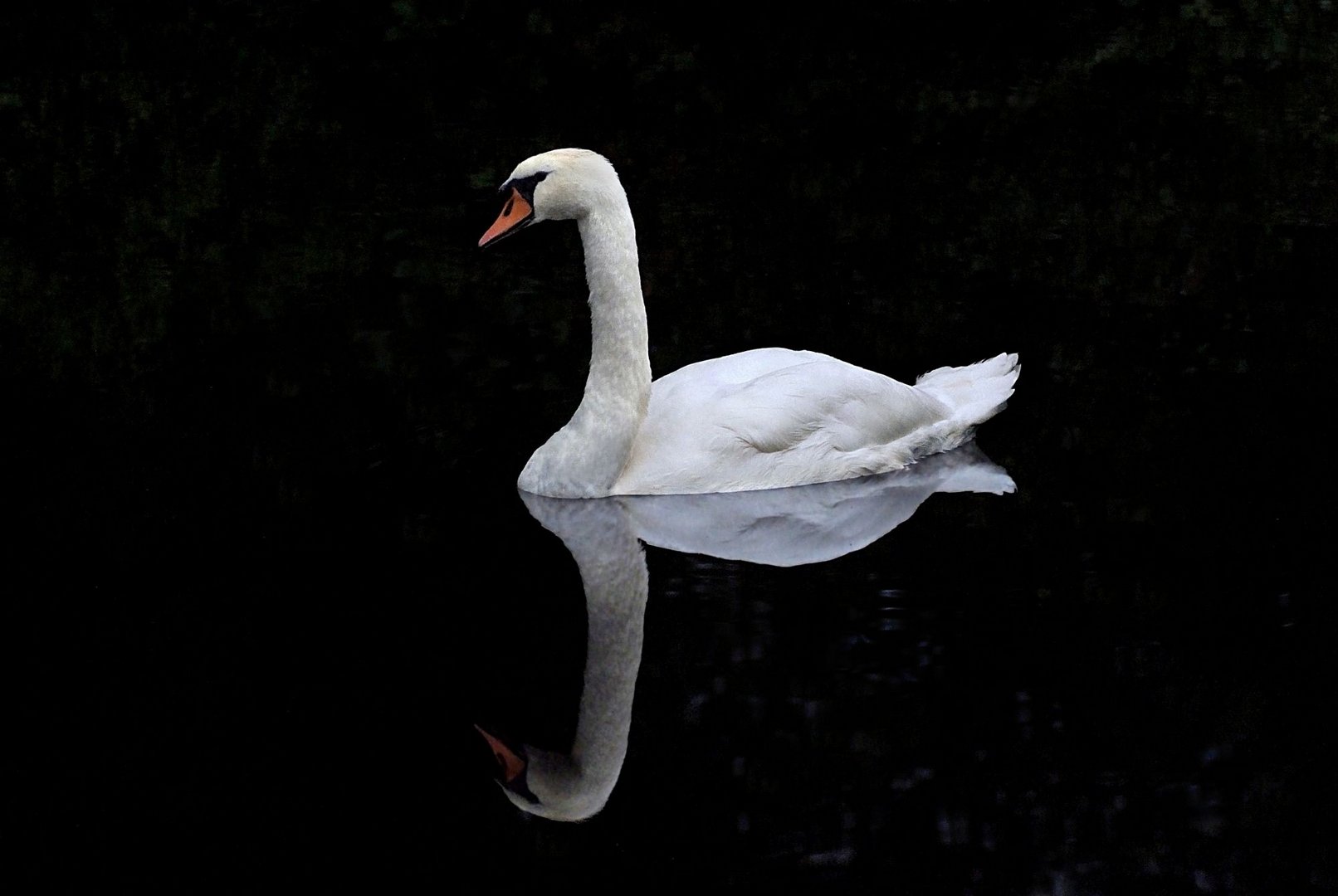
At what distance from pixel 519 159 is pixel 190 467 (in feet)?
20.2

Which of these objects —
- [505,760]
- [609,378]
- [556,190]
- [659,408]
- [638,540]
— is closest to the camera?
[505,760]

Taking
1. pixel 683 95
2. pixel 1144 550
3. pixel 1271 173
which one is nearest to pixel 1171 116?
pixel 1271 173

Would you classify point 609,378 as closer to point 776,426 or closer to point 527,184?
point 776,426

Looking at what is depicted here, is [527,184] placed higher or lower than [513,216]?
higher

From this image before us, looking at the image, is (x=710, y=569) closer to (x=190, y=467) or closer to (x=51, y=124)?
(x=190, y=467)

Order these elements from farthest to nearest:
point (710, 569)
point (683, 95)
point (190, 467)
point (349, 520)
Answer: point (683, 95)
point (190, 467)
point (349, 520)
point (710, 569)

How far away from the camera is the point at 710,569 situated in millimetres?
7840

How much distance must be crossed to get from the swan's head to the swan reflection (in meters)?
1.28

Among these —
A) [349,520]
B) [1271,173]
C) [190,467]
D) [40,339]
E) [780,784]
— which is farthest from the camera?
[1271,173]

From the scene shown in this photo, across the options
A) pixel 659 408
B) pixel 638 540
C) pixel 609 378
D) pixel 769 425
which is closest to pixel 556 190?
pixel 609 378

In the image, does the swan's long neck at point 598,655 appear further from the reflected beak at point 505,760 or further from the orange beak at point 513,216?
the orange beak at point 513,216

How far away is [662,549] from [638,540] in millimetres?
172

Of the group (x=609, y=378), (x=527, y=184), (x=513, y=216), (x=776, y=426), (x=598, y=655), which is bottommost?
(x=598, y=655)

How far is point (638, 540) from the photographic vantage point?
27.0 feet
